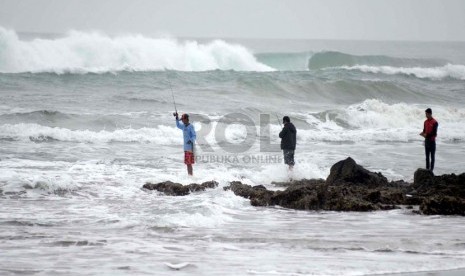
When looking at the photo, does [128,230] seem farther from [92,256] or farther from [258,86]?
[258,86]

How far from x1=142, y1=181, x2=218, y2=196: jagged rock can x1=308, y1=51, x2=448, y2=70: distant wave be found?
4888cm

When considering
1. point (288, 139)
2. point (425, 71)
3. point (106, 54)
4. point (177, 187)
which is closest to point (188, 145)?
point (288, 139)

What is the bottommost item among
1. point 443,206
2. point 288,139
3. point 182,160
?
point 443,206

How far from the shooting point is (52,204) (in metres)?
11.8

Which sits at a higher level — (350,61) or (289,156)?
(350,61)

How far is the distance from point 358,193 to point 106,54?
34.0m

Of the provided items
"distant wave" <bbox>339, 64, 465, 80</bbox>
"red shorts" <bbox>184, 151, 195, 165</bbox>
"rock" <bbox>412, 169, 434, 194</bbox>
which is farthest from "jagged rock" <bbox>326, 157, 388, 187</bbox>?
"distant wave" <bbox>339, 64, 465, 80</bbox>

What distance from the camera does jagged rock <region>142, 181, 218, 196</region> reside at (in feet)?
42.6

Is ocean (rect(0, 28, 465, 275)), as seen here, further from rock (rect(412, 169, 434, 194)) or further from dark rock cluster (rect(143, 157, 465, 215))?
rock (rect(412, 169, 434, 194))

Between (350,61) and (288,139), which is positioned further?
(350,61)

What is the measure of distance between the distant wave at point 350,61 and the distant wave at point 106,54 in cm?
1047

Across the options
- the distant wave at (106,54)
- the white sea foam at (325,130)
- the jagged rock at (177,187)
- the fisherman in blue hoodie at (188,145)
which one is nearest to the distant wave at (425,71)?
the distant wave at (106,54)

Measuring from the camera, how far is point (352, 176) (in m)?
13.4

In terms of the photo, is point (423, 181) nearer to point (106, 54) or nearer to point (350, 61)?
point (106, 54)
